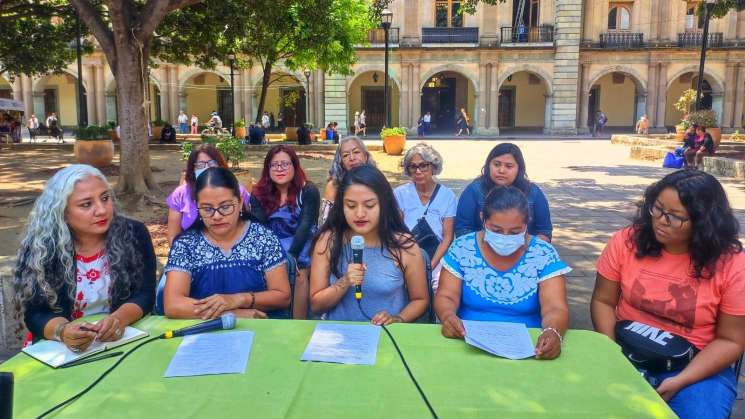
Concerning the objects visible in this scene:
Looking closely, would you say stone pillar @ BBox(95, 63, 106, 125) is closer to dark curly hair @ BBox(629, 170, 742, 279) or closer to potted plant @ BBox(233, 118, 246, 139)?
potted plant @ BBox(233, 118, 246, 139)

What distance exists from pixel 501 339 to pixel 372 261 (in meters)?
0.91

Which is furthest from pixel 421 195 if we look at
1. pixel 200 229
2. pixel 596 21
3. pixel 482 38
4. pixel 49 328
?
pixel 596 21

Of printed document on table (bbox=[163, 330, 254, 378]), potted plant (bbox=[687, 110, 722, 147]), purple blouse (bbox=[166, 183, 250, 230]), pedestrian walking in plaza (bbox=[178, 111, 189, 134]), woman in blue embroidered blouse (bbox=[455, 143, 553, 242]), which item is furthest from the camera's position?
pedestrian walking in plaza (bbox=[178, 111, 189, 134])

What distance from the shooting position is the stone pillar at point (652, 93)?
3119cm

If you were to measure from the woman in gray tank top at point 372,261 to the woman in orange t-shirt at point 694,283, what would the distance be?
102 centimetres

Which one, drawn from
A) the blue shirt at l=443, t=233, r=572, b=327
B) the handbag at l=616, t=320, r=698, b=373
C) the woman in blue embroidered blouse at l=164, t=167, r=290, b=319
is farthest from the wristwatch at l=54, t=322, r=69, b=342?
the handbag at l=616, t=320, r=698, b=373

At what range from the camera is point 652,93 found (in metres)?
31.4

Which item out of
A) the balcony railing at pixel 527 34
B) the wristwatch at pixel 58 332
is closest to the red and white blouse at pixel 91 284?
the wristwatch at pixel 58 332

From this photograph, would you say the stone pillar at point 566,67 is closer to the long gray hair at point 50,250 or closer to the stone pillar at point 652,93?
the stone pillar at point 652,93

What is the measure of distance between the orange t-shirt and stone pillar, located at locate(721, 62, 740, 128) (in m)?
34.1

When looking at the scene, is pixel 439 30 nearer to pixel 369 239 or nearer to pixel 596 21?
pixel 596 21

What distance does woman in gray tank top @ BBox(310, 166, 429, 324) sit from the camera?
2893 mm

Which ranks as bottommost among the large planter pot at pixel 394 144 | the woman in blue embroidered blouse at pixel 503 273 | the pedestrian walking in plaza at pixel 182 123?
the woman in blue embroidered blouse at pixel 503 273

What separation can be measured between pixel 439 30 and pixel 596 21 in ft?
28.4
